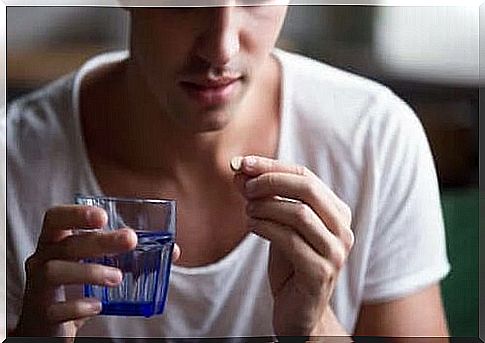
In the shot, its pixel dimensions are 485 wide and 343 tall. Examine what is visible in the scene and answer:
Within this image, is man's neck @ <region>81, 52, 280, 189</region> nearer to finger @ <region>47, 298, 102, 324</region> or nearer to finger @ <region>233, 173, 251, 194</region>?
finger @ <region>233, 173, 251, 194</region>

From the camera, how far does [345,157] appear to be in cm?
143

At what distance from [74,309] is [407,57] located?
0.54 metres

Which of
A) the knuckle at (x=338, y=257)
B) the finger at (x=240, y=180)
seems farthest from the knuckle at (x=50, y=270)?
the knuckle at (x=338, y=257)

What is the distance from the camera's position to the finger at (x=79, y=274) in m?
1.40

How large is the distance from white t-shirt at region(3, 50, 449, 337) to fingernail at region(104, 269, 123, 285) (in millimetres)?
64

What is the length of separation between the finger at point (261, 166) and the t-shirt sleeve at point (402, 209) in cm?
11

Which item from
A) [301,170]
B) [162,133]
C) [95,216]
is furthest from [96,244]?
[301,170]

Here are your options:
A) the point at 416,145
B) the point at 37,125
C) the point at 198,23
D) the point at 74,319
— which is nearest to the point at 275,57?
the point at 198,23

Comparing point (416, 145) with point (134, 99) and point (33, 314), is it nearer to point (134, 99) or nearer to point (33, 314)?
point (134, 99)

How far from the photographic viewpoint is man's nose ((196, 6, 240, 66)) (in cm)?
140

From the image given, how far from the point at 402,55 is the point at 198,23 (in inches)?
10.5

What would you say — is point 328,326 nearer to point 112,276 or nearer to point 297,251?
point 297,251

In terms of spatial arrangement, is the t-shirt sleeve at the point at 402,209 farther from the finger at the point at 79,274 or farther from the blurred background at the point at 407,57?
the finger at the point at 79,274

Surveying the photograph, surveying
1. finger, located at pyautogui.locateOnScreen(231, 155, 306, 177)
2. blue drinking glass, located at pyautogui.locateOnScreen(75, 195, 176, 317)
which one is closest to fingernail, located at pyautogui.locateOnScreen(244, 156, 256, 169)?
finger, located at pyautogui.locateOnScreen(231, 155, 306, 177)
